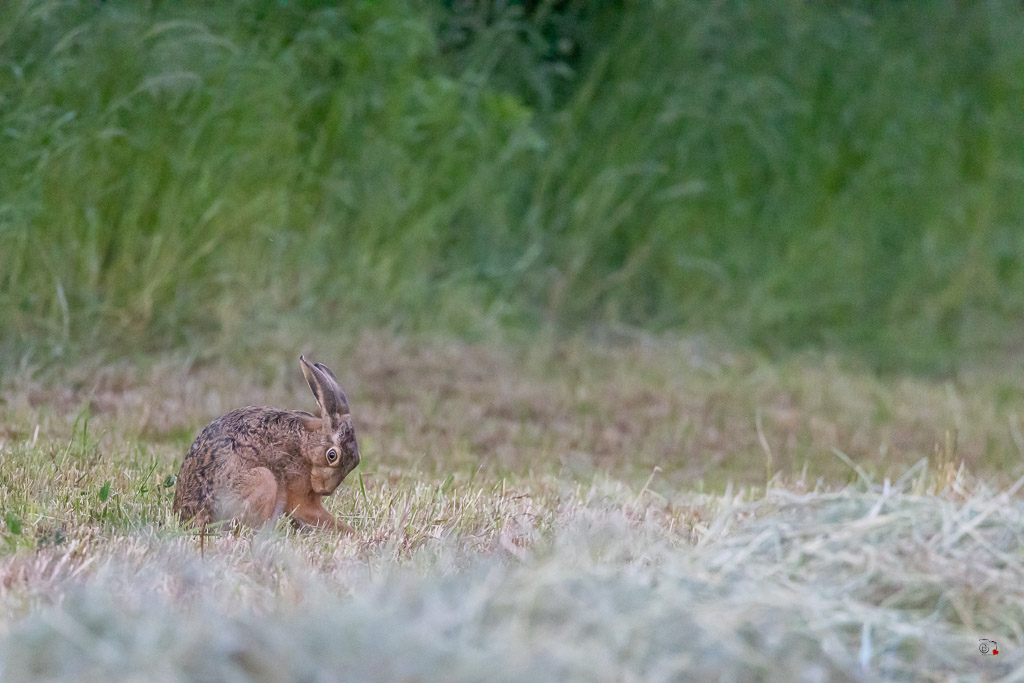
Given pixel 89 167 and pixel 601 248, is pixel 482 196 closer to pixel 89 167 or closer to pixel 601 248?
pixel 601 248

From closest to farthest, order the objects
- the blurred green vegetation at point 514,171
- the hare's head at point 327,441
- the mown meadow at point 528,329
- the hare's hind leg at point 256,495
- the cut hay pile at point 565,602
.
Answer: the cut hay pile at point 565,602, the mown meadow at point 528,329, the hare's hind leg at point 256,495, the hare's head at point 327,441, the blurred green vegetation at point 514,171

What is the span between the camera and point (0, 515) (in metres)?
3.20

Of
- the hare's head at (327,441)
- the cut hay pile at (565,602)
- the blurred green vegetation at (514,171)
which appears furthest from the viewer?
the blurred green vegetation at (514,171)

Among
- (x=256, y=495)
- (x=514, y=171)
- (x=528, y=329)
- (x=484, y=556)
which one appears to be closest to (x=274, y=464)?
(x=256, y=495)

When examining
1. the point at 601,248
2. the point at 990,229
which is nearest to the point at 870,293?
the point at 990,229

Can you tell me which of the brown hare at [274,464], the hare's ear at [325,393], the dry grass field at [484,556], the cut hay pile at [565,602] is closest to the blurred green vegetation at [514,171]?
the dry grass field at [484,556]

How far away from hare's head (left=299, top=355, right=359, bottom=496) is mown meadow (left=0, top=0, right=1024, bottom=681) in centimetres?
18

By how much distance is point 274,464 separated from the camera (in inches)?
131

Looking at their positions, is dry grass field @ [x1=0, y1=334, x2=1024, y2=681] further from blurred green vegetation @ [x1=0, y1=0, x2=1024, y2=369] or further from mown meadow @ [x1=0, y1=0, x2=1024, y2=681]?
blurred green vegetation @ [x1=0, y1=0, x2=1024, y2=369]

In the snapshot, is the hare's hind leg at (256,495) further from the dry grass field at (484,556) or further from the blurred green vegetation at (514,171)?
the blurred green vegetation at (514,171)

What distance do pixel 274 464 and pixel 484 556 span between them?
0.67 m

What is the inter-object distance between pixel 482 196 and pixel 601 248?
862 millimetres

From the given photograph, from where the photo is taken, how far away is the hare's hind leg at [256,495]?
3207mm

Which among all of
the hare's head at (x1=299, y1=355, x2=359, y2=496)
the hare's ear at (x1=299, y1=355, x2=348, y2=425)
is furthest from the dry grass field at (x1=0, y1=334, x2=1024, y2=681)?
the hare's ear at (x1=299, y1=355, x2=348, y2=425)
